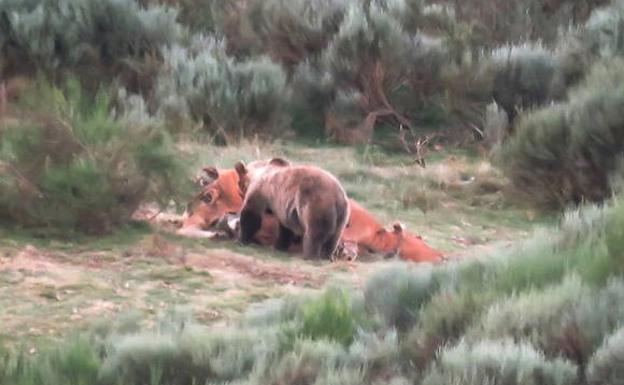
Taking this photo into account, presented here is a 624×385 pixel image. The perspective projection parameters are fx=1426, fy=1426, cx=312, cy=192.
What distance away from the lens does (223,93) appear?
16.6 meters

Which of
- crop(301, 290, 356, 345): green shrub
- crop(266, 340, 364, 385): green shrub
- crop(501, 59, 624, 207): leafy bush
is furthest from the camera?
crop(501, 59, 624, 207): leafy bush

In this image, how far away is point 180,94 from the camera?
16.3 meters

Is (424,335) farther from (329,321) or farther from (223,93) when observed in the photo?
(223,93)

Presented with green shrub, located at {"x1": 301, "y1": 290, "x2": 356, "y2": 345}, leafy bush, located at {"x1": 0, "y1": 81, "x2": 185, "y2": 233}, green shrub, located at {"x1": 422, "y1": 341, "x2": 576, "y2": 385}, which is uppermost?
green shrub, located at {"x1": 422, "y1": 341, "x2": 576, "y2": 385}

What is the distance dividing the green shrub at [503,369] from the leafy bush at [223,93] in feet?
35.9

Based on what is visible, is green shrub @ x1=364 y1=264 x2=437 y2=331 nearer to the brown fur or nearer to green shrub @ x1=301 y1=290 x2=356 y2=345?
green shrub @ x1=301 y1=290 x2=356 y2=345

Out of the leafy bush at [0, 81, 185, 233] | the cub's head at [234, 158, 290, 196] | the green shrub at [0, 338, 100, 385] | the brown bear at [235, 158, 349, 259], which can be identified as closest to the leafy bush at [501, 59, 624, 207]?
the cub's head at [234, 158, 290, 196]

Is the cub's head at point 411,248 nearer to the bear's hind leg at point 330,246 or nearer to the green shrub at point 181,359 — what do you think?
the bear's hind leg at point 330,246

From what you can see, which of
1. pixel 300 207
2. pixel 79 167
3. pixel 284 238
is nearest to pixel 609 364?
pixel 300 207

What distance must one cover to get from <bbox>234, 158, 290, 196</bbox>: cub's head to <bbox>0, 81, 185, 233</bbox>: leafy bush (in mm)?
591

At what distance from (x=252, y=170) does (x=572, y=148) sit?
130 inches

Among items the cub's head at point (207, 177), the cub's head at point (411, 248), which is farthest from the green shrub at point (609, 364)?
the cub's head at point (207, 177)

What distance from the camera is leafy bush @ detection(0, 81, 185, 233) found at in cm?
954

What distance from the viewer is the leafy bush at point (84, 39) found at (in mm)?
16375
